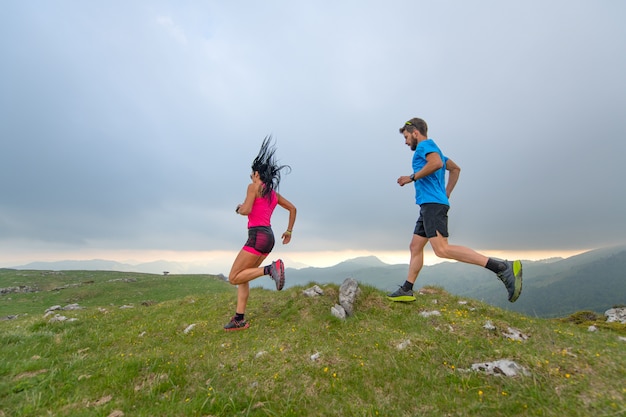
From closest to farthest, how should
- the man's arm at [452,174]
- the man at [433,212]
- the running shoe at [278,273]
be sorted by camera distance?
the man at [433,212]
the running shoe at [278,273]
the man's arm at [452,174]

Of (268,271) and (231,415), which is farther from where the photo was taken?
(268,271)

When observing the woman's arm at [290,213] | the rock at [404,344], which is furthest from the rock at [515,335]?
the woman's arm at [290,213]

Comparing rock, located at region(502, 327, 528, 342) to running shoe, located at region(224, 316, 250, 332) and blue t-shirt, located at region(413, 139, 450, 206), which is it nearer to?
blue t-shirt, located at region(413, 139, 450, 206)

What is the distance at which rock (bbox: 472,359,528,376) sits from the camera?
3.98 m

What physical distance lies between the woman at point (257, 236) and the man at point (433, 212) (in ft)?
10.1

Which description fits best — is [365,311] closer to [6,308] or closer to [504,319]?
[504,319]

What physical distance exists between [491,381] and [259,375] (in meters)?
3.24

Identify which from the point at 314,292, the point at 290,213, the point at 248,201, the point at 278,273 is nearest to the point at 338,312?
the point at 314,292

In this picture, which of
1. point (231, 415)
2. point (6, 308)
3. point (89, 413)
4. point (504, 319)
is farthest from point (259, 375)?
point (6, 308)

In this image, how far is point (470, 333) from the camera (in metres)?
5.47

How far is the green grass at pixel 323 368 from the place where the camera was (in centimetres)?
367

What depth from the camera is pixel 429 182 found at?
22.0ft

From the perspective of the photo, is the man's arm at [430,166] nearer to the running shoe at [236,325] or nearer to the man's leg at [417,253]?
the man's leg at [417,253]

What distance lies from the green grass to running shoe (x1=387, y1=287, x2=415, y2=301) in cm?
22
